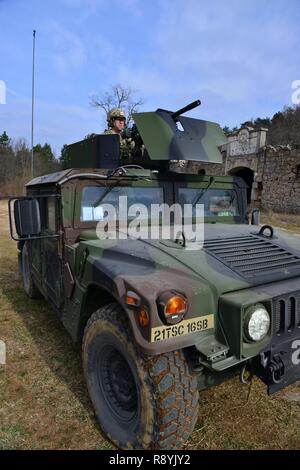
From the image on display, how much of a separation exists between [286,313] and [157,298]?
0.84 meters

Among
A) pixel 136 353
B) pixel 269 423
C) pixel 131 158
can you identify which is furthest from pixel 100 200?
pixel 269 423

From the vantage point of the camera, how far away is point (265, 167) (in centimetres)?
1653

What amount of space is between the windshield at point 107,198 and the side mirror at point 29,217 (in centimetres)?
38

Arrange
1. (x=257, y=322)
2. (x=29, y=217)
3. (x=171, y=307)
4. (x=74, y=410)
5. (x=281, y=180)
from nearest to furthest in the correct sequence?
(x=171, y=307) → (x=257, y=322) → (x=74, y=410) → (x=29, y=217) → (x=281, y=180)

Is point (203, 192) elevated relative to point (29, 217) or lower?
elevated

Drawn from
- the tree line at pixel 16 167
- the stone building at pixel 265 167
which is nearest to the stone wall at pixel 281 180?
the stone building at pixel 265 167

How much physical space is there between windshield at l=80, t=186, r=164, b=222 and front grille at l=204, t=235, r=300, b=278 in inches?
35.4

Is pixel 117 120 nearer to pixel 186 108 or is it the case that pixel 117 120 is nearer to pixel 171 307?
pixel 186 108

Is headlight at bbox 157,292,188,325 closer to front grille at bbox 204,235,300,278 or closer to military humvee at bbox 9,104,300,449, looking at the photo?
military humvee at bbox 9,104,300,449

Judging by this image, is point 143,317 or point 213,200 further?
point 213,200

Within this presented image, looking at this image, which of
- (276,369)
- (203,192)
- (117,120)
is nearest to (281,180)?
(117,120)

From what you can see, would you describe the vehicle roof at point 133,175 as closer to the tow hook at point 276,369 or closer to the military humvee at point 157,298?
the military humvee at point 157,298

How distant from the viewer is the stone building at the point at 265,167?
50.0 ft

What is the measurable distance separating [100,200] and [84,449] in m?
1.91
